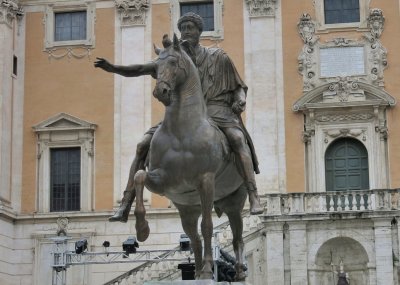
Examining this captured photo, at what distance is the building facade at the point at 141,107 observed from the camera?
103ft

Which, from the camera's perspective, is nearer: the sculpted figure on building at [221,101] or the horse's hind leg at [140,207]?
the horse's hind leg at [140,207]

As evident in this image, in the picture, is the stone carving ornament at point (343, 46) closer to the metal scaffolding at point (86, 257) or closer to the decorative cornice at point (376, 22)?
the decorative cornice at point (376, 22)

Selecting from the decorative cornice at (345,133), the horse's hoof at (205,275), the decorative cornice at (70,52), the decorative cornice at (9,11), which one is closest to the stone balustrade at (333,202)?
the decorative cornice at (345,133)

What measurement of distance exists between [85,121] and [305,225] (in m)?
8.85

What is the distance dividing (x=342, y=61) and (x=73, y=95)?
339 inches

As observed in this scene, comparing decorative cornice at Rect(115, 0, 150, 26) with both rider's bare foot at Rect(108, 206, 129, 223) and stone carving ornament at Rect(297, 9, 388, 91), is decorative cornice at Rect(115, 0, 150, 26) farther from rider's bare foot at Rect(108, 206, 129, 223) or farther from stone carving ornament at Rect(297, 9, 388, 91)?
rider's bare foot at Rect(108, 206, 129, 223)

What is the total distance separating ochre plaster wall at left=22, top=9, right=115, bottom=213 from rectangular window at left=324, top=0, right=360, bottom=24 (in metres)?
6.99

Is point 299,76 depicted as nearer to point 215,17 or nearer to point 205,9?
point 215,17

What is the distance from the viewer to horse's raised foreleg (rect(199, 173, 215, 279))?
9.18 metres

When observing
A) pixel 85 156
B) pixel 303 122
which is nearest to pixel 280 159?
pixel 303 122

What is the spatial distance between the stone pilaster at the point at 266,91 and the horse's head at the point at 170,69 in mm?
21843

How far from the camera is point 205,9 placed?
1302 inches

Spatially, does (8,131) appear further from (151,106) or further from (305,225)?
(305,225)

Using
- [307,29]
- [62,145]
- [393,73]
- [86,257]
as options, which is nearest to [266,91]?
[307,29]
